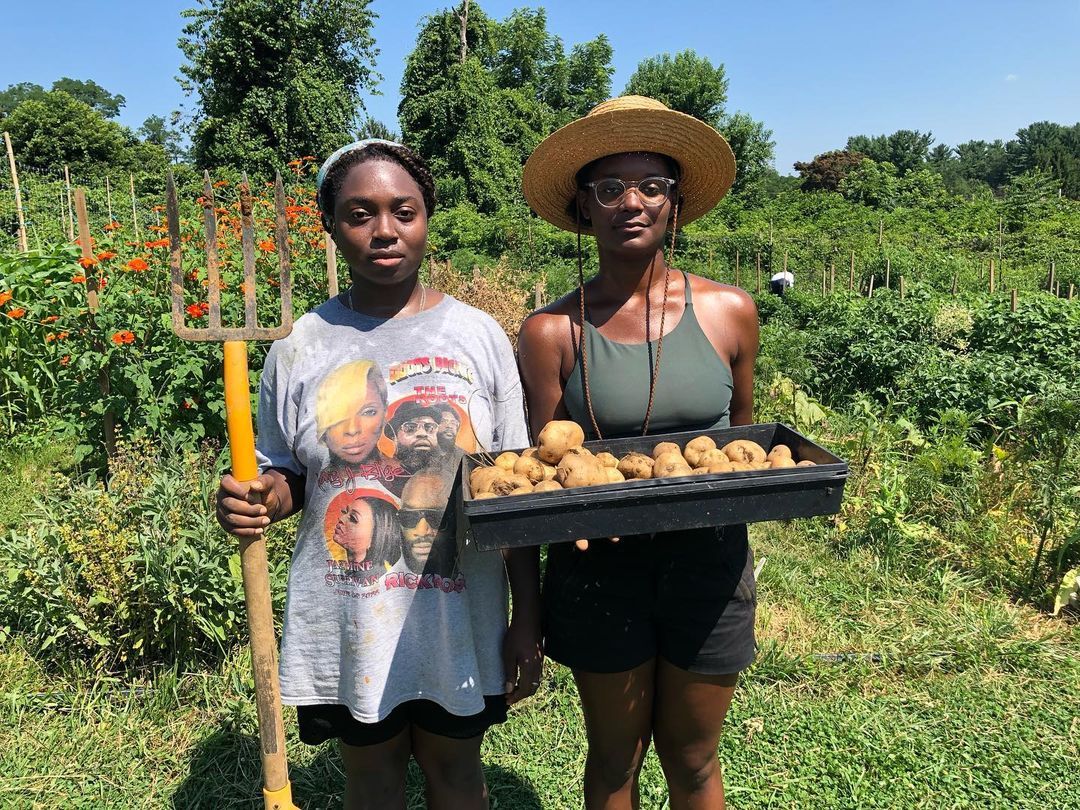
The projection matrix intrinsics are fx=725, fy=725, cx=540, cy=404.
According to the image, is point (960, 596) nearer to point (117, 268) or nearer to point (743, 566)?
point (743, 566)

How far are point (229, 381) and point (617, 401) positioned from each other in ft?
2.73

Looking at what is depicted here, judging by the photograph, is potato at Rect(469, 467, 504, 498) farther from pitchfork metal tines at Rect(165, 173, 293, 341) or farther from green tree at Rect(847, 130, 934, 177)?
green tree at Rect(847, 130, 934, 177)

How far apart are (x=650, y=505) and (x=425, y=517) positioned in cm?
46

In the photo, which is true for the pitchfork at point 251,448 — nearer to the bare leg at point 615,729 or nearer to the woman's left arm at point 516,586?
the woman's left arm at point 516,586

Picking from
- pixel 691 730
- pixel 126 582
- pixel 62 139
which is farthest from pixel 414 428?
pixel 62 139

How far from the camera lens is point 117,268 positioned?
177 inches

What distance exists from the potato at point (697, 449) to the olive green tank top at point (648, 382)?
12 centimetres

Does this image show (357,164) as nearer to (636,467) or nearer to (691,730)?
(636,467)

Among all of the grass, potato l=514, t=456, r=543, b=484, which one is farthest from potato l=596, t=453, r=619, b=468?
the grass

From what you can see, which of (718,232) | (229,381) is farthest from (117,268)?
(718,232)

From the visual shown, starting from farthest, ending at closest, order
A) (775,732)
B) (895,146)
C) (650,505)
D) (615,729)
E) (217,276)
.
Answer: (895,146)
(775,732)
(615,729)
(217,276)
(650,505)

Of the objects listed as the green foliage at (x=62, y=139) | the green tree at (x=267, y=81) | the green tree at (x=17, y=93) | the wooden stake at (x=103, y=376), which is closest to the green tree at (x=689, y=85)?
the green tree at (x=267, y=81)

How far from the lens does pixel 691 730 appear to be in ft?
5.51

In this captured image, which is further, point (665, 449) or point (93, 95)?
point (93, 95)
